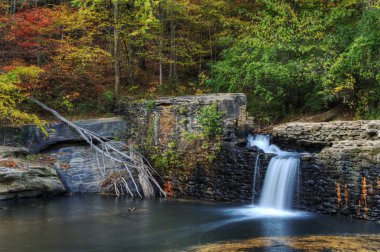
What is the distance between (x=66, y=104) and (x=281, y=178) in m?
8.69

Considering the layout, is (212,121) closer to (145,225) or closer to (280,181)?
(280,181)

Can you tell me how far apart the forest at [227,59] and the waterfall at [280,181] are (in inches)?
134

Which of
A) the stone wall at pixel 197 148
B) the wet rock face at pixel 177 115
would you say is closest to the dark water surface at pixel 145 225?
the stone wall at pixel 197 148

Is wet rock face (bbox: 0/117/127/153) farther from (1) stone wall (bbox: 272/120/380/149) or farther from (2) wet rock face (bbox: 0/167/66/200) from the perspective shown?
(1) stone wall (bbox: 272/120/380/149)

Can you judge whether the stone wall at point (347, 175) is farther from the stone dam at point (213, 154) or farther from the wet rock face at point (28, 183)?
the wet rock face at point (28, 183)

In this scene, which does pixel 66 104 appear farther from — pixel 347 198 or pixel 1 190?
pixel 347 198

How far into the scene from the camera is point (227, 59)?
54.3ft

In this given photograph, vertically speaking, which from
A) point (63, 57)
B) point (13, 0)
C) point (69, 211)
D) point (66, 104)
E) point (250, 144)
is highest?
point (13, 0)

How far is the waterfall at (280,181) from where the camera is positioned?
1085cm

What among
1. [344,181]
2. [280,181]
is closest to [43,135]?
[280,181]

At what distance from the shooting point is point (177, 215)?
10.6 m

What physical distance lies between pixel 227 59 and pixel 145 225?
29.5 ft

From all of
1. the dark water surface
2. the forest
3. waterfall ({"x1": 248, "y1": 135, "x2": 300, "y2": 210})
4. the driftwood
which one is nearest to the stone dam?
waterfall ({"x1": 248, "y1": 135, "x2": 300, "y2": 210})

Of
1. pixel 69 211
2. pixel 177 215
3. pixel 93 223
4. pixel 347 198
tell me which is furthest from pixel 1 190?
pixel 347 198
